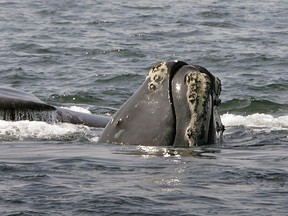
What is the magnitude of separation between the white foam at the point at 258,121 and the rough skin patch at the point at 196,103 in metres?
4.82

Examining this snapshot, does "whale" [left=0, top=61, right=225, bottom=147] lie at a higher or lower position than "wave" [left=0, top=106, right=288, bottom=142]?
higher

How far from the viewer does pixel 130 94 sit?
19.9 m

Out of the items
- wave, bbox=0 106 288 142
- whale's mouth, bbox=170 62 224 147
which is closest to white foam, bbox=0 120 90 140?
wave, bbox=0 106 288 142

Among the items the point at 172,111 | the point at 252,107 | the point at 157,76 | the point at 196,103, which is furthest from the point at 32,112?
the point at 252,107

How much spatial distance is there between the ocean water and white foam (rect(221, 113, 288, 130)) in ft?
0.09

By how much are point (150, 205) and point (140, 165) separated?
5.03ft

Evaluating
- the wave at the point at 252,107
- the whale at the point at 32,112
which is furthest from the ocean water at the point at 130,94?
the whale at the point at 32,112

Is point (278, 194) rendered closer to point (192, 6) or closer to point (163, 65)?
point (163, 65)

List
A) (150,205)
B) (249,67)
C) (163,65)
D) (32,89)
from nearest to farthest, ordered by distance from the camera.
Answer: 1. (150,205)
2. (163,65)
3. (32,89)
4. (249,67)

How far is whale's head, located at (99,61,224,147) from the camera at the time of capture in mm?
9555

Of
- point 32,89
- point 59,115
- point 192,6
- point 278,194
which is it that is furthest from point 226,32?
point 278,194

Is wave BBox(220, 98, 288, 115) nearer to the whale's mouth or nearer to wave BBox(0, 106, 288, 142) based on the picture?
wave BBox(0, 106, 288, 142)

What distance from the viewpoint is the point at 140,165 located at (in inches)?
360

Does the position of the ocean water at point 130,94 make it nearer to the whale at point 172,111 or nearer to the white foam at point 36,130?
the white foam at point 36,130
